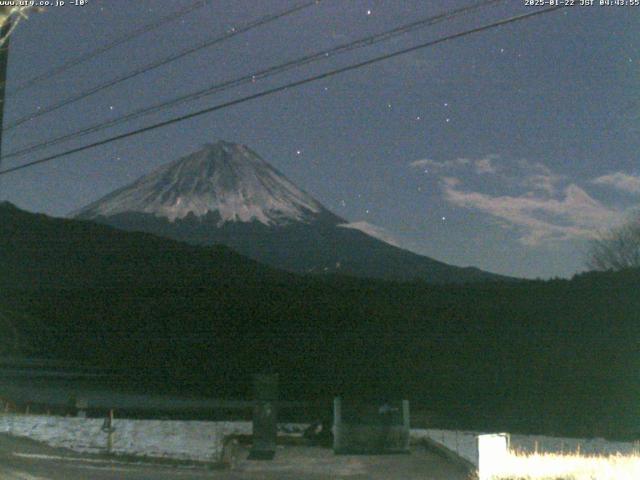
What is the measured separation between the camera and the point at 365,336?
3284cm

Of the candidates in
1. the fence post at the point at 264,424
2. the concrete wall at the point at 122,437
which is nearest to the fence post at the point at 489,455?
the fence post at the point at 264,424

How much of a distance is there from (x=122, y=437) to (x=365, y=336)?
18170 millimetres

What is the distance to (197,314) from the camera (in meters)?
37.6

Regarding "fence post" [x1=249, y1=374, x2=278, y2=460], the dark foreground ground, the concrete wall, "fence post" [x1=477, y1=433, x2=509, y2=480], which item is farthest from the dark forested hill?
"fence post" [x1=477, y1=433, x2=509, y2=480]

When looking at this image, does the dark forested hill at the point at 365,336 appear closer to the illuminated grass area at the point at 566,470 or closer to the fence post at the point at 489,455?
the illuminated grass area at the point at 566,470

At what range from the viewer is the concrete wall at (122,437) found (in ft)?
47.6

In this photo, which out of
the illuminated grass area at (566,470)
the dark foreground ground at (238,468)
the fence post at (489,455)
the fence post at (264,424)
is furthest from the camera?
the fence post at (264,424)

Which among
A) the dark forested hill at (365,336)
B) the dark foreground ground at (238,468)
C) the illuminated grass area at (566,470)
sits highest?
the dark forested hill at (365,336)

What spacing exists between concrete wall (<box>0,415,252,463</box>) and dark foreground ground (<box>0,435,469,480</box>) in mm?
805

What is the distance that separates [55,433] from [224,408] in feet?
42.5

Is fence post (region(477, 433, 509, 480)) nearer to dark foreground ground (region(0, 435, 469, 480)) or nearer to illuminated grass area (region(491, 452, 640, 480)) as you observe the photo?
illuminated grass area (region(491, 452, 640, 480))

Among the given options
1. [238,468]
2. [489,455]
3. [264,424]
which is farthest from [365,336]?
[489,455]

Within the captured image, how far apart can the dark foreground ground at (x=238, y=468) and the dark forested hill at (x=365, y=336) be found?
1151 centimetres

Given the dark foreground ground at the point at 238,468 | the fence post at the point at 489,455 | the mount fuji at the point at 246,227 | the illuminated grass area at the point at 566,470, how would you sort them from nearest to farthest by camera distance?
the illuminated grass area at the point at 566,470 < the fence post at the point at 489,455 < the dark foreground ground at the point at 238,468 < the mount fuji at the point at 246,227
